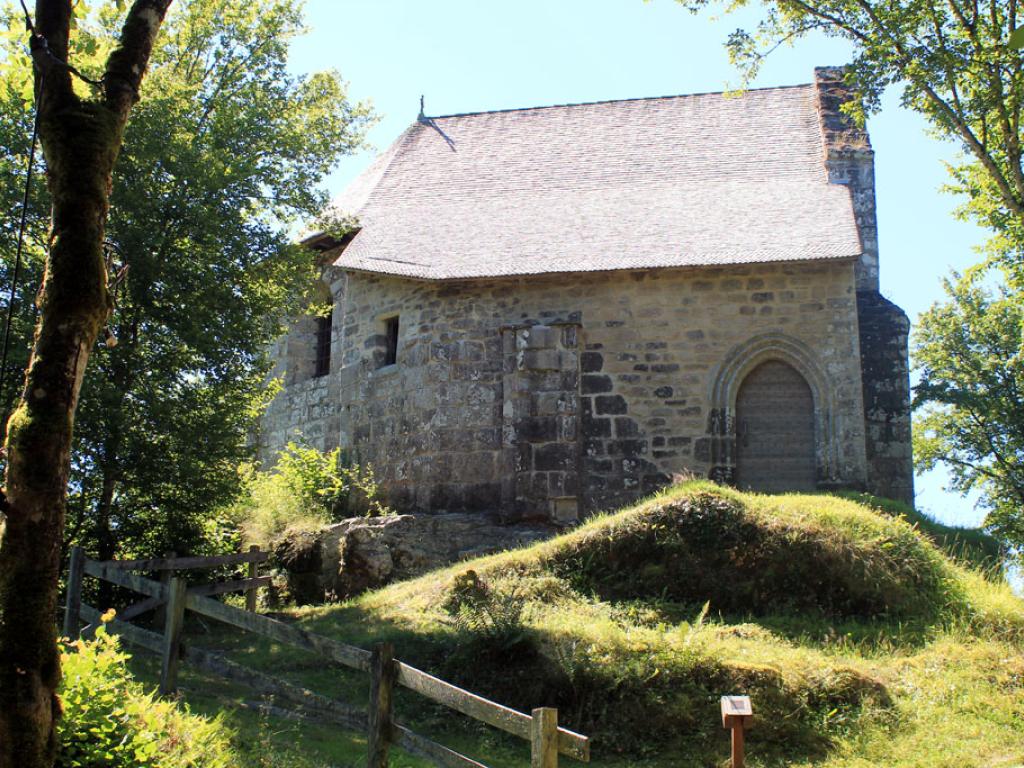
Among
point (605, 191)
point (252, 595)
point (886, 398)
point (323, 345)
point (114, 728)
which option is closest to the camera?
point (114, 728)

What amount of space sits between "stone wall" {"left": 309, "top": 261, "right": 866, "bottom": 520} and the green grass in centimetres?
286

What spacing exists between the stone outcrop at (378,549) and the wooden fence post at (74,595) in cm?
427

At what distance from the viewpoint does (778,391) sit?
1620cm

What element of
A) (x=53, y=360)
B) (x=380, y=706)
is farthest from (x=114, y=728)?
(x=53, y=360)

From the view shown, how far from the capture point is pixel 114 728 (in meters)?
6.21

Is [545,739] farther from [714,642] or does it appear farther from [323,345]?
[323,345]

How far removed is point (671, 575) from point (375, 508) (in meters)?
6.20

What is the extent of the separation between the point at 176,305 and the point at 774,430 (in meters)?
8.42

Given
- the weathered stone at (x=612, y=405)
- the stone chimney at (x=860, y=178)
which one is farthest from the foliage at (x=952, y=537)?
the stone chimney at (x=860, y=178)

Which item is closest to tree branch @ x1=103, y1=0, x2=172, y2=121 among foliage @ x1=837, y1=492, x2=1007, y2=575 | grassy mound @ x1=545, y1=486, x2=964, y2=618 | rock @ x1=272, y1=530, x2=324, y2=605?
grassy mound @ x1=545, y1=486, x2=964, y2=618

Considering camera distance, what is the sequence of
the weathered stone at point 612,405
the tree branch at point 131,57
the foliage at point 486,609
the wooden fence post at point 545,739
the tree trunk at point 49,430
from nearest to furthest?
1. the tree trunk at point 49,430
2. the wooden fence post at point 545,739
3. the tree branch at point 131,57
4. the foliage at point 486,609
5. the weathered stone at point 612,405

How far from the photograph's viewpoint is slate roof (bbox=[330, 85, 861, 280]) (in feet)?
54.6

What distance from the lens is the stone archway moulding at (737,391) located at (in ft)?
51.4

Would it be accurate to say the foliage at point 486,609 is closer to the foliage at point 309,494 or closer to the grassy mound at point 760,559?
the grassy mound at point 760,559
